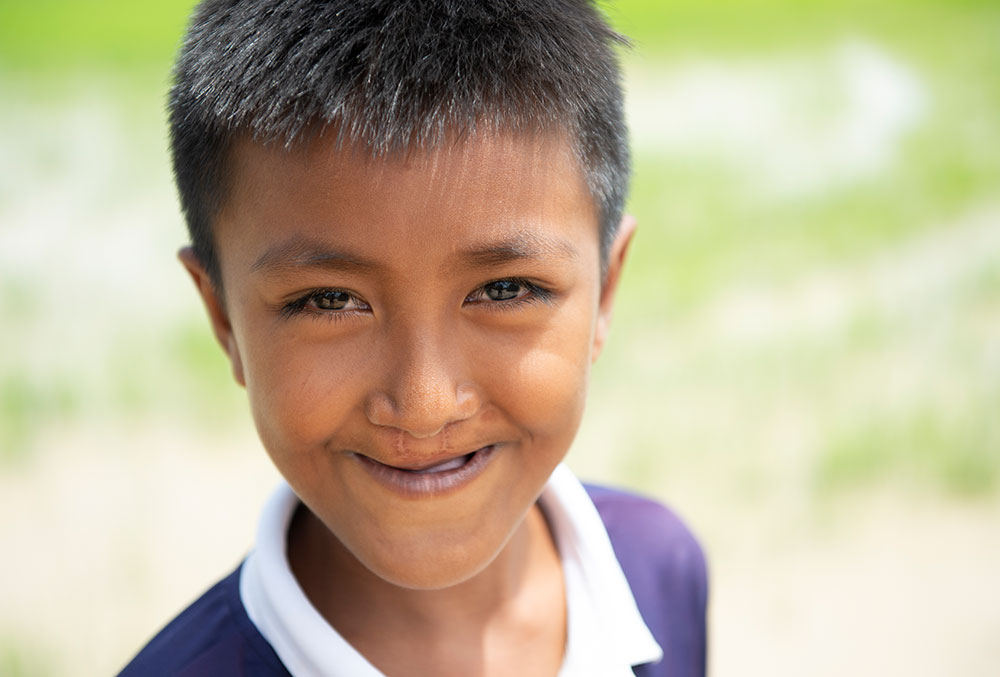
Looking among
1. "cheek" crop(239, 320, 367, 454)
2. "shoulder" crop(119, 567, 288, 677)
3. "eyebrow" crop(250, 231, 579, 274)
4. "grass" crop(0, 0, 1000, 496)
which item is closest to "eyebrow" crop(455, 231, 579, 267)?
"eyebrow" crop(250, 231, 579, 274)

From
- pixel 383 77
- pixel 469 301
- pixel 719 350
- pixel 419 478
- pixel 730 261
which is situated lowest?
pixel 419 478

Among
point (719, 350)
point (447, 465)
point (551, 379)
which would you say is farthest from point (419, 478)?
point (719, 350)

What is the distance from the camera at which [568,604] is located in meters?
0.95

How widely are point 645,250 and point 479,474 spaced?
6.94 ft

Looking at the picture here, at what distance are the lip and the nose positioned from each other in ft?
0.19

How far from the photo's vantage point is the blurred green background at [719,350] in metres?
1.92

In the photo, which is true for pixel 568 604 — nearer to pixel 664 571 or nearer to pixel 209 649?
pixel 664 571

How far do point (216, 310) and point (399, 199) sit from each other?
262 mm

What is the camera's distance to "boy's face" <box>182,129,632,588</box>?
0.70m

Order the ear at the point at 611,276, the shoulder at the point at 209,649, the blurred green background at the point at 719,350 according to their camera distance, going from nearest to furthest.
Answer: the shoulder at the point at 209,649 → the ear at the point at 611,276 → the blurred green background at the point at 719,350

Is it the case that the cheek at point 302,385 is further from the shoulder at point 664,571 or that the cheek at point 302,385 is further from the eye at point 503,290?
the shoulder at point 664,571

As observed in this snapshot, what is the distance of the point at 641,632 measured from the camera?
948mm

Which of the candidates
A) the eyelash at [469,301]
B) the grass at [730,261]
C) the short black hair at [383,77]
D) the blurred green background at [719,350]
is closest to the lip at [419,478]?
the eyelash at [469,301]

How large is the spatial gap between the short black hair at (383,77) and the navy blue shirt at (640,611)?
323mm
